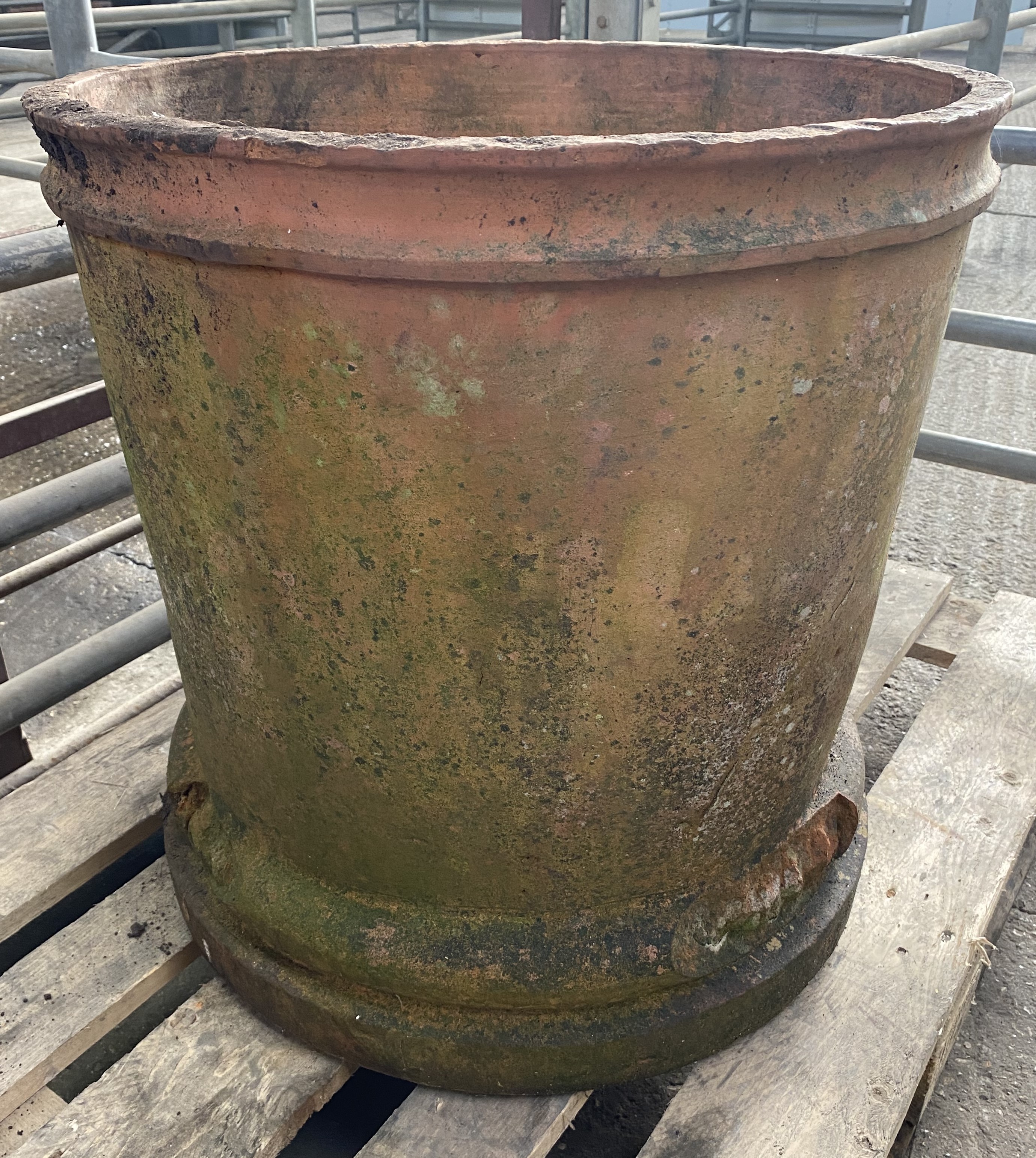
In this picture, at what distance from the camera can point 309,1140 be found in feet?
4.97

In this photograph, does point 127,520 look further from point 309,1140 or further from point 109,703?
point 309,1140

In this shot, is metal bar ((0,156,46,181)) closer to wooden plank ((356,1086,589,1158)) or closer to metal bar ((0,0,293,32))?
metal bar ((0,0,293,32))

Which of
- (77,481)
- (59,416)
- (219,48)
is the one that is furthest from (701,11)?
(77,481)

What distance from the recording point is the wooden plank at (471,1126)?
47.4 inches

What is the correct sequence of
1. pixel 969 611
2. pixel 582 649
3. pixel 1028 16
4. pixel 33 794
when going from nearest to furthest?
pixel 582 649, pixel 33 794, pixel 969 611, pixel 1028 16

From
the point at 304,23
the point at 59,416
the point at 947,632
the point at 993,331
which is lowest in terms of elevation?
the point at 947,632

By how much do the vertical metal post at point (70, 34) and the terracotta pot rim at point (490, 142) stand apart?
1.66 metres

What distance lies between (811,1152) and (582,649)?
2.27 ft

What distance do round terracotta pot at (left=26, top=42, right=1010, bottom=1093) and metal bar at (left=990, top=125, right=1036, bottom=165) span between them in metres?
0.58

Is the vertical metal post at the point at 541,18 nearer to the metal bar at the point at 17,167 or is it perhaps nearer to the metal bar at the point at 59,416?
the metal bar at the point at 17,167

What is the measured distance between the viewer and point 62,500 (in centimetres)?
173

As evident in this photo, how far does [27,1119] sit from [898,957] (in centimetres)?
119

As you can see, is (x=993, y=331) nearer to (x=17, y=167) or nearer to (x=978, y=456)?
(x=978, y=456)

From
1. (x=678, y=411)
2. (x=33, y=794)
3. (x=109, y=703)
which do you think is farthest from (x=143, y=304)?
(x=109, y=703)
